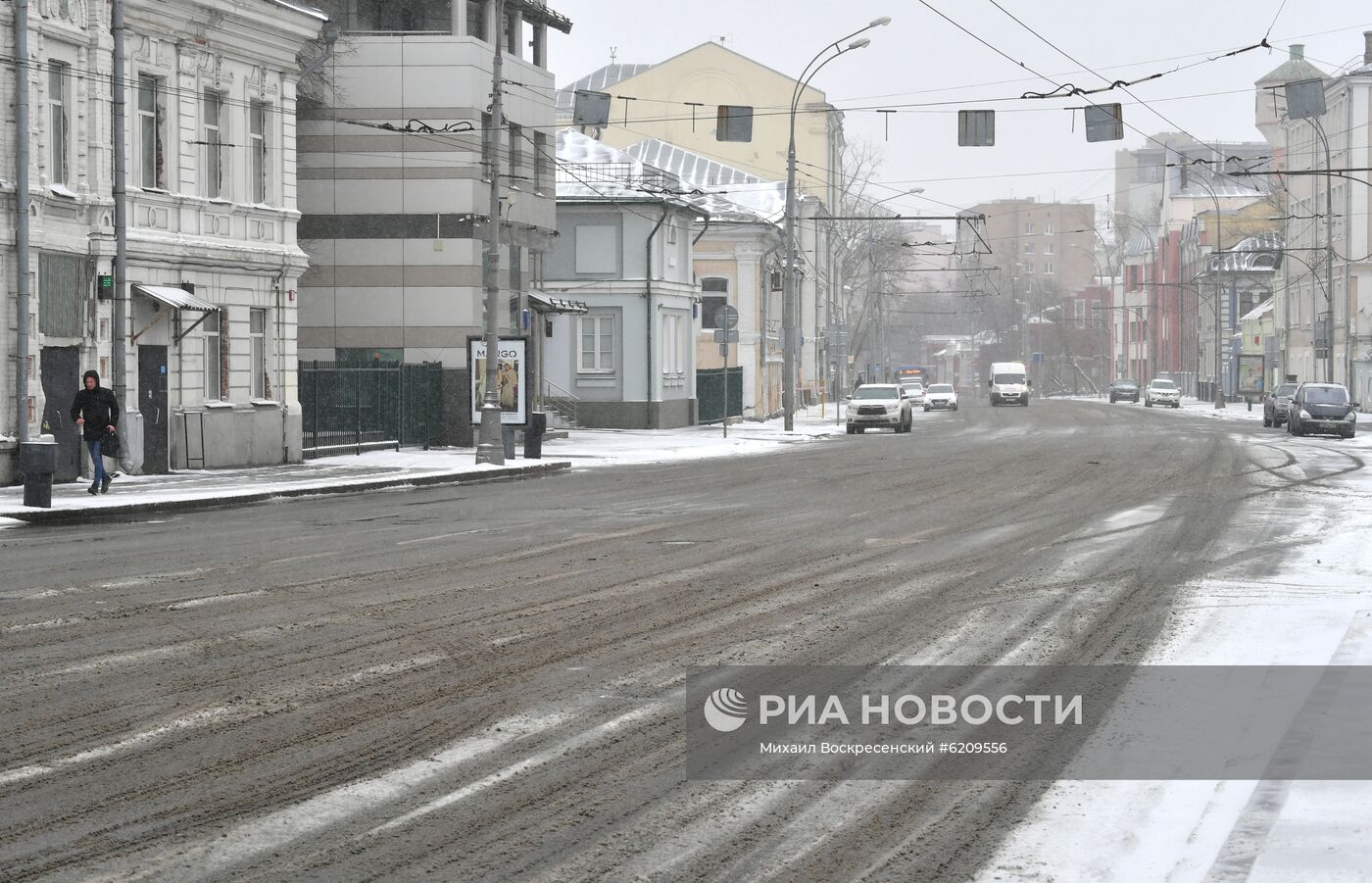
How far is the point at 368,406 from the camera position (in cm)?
3991

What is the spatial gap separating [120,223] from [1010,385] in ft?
247

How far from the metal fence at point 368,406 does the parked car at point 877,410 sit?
1822 cm

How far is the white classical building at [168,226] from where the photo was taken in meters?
27.7

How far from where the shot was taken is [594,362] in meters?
56.3

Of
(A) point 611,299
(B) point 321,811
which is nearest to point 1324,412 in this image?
(A) point 611,299

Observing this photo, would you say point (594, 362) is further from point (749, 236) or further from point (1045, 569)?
point (1045, 569)

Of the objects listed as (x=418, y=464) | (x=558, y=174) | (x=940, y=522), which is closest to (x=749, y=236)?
(x=558, y=174)

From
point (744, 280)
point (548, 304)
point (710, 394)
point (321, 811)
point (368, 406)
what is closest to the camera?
point (321, 811)

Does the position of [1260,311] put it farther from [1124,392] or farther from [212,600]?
[212,600]

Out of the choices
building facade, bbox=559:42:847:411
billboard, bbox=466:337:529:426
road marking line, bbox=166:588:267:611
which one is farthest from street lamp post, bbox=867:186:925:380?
road marking line, bbox=166:588:267:611

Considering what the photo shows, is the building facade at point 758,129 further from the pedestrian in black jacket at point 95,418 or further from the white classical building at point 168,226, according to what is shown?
the pedestrian in black jacket at point 95,418

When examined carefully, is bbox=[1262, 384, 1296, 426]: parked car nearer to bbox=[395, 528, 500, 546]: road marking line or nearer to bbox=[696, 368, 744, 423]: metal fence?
bbox=[696, 368, 744, 423]: metal fence

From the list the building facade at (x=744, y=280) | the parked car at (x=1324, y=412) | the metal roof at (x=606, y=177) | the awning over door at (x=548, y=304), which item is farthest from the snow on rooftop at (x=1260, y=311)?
the awning over door at (x=548, y=304)

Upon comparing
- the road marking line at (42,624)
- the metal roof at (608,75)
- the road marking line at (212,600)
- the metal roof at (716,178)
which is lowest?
the road marking line at (42,624)
